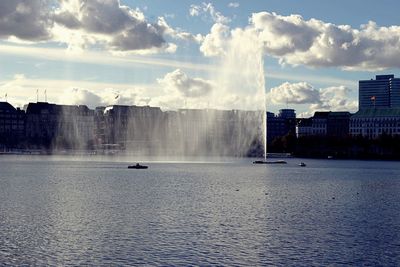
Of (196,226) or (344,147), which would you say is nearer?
(196,226)

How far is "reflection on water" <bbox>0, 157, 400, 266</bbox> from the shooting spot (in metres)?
27.1

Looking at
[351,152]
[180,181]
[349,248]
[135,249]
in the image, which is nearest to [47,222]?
[135,249]

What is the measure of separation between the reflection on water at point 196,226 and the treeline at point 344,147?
11918 cm

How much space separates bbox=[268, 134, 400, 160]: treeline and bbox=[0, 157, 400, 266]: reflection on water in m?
119

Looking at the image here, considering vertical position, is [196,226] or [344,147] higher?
[344,147]

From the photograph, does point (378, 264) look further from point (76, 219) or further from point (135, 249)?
point (76, 219)

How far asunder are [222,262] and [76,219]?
43.9 ft

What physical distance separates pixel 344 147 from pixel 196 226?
487 ft

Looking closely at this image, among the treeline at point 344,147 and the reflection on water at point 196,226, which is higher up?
the treeline at point 344,147

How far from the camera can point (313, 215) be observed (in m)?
40.2

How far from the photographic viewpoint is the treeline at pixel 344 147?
173m

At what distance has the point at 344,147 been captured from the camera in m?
178

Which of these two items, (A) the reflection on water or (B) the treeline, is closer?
(A) the reflection on water

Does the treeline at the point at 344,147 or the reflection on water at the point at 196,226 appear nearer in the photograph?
the reflection on water at the point at 196,226
